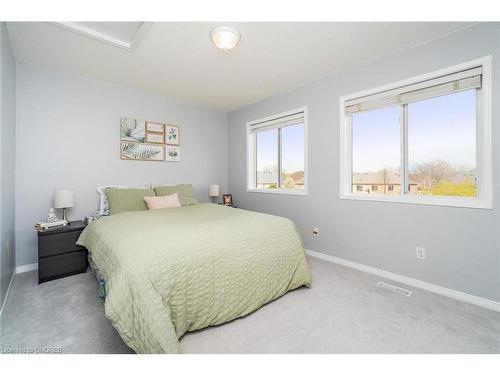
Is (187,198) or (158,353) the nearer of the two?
(158,353)

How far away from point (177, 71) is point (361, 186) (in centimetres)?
264

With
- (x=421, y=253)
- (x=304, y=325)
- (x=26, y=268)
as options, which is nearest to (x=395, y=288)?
(x=421, y=253)

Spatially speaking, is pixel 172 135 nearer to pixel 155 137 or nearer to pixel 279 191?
pixel 155 137

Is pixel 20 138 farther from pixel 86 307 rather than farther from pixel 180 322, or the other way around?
pixel 180 322

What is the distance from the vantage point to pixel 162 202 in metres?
2.93

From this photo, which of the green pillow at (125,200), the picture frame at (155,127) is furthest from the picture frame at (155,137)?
the green pillow at (125,200)

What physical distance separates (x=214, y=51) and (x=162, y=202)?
1.87 m

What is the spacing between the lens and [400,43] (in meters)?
2.17

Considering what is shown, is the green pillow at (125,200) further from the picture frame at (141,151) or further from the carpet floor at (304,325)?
the carpet floor at (304,325)

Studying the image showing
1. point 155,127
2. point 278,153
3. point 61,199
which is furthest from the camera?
point 278,153

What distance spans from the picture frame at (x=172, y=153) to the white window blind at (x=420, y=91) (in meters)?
2.61

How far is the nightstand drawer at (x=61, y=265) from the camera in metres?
2.26

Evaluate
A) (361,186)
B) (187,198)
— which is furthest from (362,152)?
(187,198)

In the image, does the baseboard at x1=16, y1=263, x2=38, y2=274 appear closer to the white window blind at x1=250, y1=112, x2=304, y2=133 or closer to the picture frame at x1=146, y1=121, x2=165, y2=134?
the picture frame at x1=146, y1=121, x2=165, y2=134
